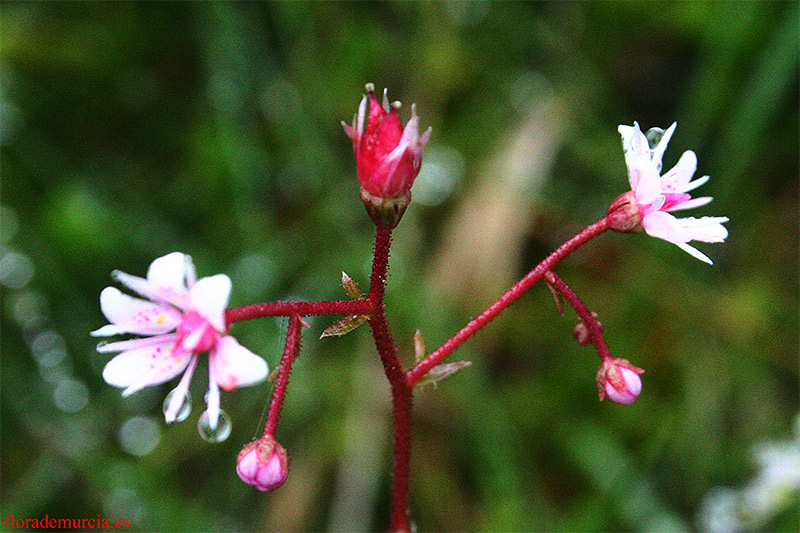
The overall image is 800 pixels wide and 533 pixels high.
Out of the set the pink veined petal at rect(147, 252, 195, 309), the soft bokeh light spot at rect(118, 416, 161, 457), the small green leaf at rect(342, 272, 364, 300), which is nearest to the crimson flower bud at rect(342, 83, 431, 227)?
the small green leaf at rect(342, 272, 364, 300)

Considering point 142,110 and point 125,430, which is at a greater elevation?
point 142,110

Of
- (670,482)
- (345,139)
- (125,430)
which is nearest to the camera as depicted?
(670,482)

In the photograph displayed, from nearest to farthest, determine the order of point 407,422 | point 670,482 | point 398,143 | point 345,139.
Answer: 1. point 398,143
2. point 407,422
3. point 670,482
4. point 345,139

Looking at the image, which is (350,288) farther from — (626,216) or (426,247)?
(426,247)

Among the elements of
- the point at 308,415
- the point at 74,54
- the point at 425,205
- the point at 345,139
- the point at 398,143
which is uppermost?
the point at 74,54

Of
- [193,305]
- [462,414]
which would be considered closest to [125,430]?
[462,414]

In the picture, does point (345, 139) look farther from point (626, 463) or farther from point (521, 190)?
point (626, 463)

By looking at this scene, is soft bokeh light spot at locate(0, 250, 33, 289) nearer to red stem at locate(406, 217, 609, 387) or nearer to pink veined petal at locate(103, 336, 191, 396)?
pink veined petal at locate(103, 336, 191, 396)
